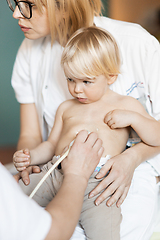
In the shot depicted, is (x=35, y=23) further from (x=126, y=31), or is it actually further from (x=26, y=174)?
(x=26, y=174)

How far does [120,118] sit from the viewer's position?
102cm

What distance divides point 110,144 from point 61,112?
30cm

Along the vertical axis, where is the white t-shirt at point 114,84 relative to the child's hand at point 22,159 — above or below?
above

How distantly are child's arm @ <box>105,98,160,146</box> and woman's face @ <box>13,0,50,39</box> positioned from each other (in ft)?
1.63

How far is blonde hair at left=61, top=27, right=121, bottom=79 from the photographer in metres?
1.02

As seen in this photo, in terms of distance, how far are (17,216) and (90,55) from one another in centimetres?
71

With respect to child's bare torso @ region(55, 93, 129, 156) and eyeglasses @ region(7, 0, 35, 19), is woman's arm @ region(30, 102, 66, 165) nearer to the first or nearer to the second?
A: child's bare torso @ region(55, 93, 129, 156)

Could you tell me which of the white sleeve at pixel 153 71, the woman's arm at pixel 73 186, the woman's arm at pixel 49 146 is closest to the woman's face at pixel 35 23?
the woman's arm at pixel 49 146

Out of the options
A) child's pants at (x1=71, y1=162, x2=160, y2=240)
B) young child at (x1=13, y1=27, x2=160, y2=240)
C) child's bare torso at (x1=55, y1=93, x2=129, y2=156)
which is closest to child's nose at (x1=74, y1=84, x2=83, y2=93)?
young child at (x1=13, y1=27, x2=160, y2=240)

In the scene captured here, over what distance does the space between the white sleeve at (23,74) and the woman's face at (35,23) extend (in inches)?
9.7

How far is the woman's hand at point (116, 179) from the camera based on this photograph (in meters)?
0.91

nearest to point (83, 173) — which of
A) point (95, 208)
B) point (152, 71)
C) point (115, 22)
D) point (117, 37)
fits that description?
point (95, 208)

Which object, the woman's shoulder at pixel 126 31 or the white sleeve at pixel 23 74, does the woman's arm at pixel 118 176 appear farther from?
the white sleeve at pixel 23 74

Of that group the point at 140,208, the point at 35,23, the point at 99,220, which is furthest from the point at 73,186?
the point at 35,23
